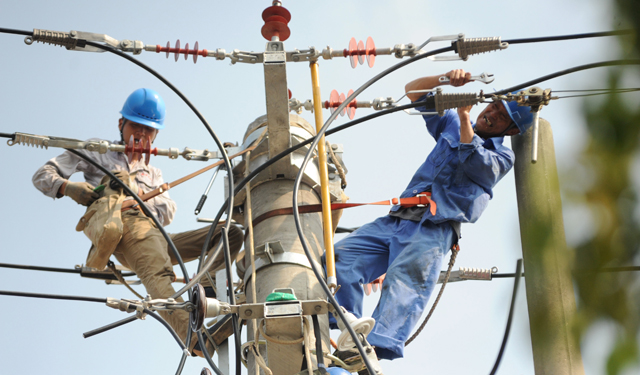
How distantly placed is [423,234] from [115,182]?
2202 millimetres

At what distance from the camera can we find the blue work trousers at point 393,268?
4.29m

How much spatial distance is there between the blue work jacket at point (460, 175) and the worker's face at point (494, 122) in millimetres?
66

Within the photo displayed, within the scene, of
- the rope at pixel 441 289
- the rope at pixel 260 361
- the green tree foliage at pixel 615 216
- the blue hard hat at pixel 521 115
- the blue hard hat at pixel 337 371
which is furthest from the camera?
the rope at pixel 441 289

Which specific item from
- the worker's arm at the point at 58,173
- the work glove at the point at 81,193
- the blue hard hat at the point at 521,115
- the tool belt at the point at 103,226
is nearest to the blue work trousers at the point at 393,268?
the blue hard hat at the point at 521,115

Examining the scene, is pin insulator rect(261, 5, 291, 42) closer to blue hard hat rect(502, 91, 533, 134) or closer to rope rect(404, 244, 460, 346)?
blue hard hat rect(502, 91, 533, 134)

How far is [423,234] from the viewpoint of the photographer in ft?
15.7

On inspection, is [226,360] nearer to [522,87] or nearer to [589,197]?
[522,87]

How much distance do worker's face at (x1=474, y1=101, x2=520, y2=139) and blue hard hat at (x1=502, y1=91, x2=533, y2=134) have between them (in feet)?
0.51

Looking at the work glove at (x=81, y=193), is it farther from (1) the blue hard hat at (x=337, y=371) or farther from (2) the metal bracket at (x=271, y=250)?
(1) the blue hard hat at (x=337, y=371)

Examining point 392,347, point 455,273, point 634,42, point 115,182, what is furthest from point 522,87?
point 634,42

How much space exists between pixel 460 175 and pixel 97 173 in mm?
2665

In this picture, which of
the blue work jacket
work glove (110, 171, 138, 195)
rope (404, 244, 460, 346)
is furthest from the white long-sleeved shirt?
rope (404, 244, 460, 346)

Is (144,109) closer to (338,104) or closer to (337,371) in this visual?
(338,104)

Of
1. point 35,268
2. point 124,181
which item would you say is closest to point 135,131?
point 124,181
